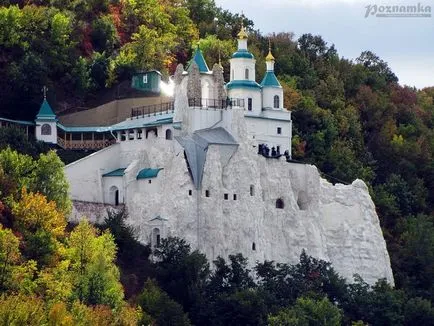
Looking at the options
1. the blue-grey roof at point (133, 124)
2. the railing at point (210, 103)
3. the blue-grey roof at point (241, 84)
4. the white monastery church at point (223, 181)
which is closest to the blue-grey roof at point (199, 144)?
the white monastery church at point (223, 181)

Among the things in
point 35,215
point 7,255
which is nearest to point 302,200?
point 35,215

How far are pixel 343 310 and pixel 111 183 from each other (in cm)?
1139

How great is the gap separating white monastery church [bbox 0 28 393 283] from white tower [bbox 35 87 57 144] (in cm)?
4

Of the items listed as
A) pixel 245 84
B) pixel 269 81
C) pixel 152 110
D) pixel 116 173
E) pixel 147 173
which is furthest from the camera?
pixel 152 110

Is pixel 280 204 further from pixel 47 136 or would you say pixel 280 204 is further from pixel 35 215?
pixel 35 215

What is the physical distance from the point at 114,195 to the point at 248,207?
6.06m

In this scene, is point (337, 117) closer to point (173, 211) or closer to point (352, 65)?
point (352, 65)

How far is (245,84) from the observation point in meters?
88.2

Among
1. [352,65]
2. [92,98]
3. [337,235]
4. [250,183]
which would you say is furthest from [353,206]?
[352,65]

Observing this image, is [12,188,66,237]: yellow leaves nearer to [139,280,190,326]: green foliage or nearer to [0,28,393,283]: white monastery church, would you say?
[139,280,190,326]: green foliage

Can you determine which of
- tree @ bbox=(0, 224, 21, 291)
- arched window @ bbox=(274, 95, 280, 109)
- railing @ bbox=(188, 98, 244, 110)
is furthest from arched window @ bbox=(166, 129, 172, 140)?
tree @ bbox=(0, 224, 21, 291)

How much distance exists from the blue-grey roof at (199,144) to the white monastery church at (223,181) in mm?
42

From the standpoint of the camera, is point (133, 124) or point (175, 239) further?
point (133, 124)

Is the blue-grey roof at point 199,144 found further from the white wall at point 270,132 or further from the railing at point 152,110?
the railing at point 152,110
